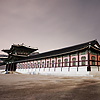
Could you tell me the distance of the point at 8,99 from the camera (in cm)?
271

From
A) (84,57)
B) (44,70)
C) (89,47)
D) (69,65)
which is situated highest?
(89,47)

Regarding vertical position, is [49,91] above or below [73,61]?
below

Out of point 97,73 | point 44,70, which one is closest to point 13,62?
point 44,70

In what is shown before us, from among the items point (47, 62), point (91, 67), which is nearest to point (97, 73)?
point (91, 67)

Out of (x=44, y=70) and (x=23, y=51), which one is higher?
(x=23, y=51)

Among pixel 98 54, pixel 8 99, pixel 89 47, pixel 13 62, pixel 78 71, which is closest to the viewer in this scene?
pixel 8 99

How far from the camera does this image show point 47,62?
22.6 m

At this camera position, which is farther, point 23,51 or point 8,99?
point 23,51

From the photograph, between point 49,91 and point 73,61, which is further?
point 73,61

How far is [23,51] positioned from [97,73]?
3000cm

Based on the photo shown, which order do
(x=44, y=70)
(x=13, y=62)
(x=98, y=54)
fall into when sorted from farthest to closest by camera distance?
(x=13, y=62) → (x=44, y=70) → (x=98, y=54)

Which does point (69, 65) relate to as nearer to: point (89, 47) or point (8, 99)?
point (89, 47)

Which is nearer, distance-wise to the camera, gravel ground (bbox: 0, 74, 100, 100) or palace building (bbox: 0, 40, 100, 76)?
gravel ground (bbox: 0, 74, 100, 100)

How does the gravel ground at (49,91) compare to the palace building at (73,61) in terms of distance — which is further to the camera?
the palace building at (73,61)
